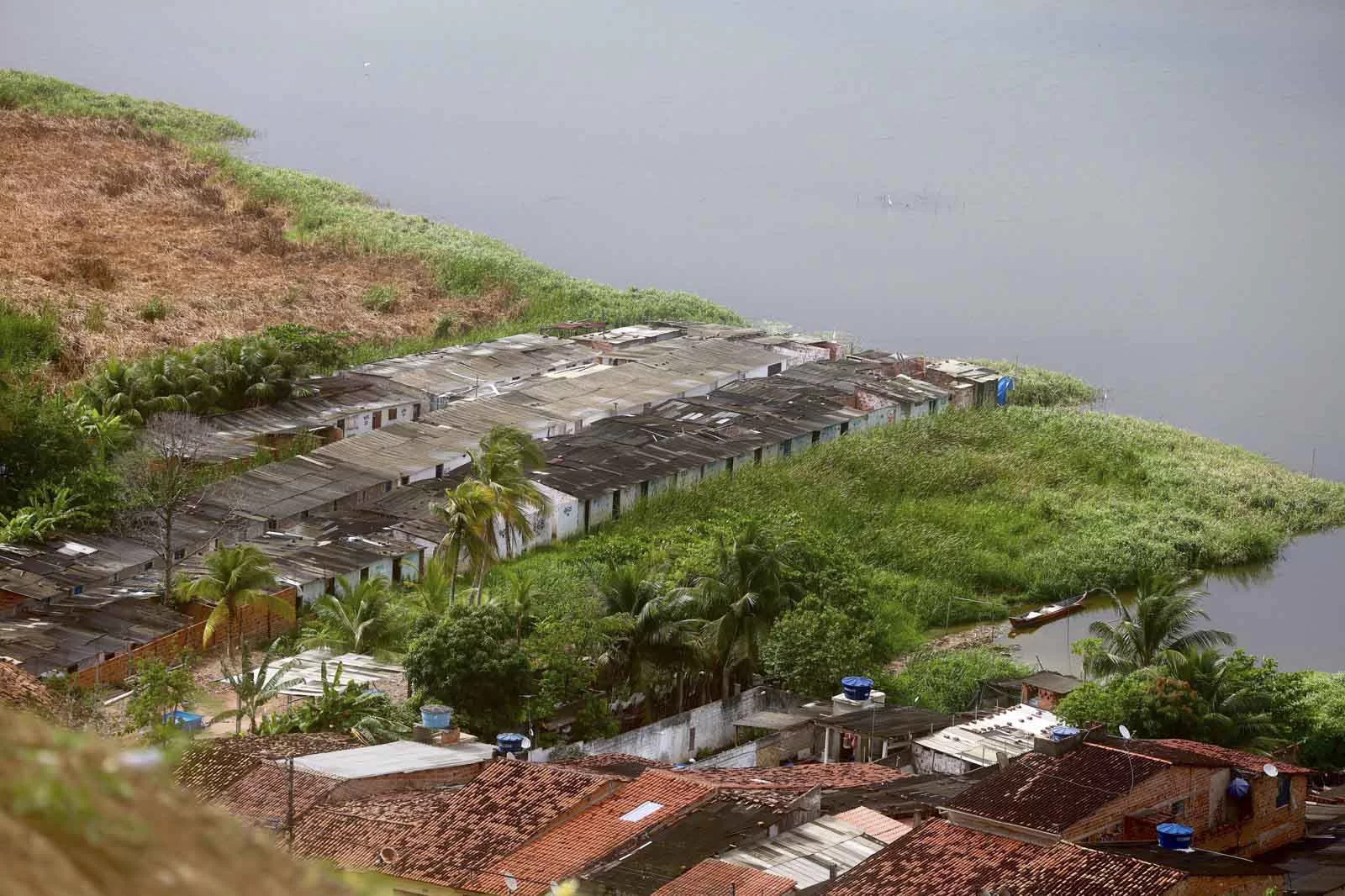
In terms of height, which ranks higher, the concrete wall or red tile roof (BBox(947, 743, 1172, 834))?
red tile roof (BBox(947, 743, 1172, 834))

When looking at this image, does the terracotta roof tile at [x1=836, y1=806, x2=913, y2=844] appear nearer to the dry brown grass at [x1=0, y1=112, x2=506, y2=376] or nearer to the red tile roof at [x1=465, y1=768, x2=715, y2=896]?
the red tile roof at [x1=465, y1=768, x2=715, y2=896]

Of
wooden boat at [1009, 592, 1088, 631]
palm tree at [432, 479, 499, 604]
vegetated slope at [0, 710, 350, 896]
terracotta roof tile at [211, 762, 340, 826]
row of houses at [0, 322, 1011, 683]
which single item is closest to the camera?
vegetated slope at [0, 710, 350, 896]

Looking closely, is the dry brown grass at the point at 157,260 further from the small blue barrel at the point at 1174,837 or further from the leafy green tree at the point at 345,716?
the small blue barrel at the point at 1174,837

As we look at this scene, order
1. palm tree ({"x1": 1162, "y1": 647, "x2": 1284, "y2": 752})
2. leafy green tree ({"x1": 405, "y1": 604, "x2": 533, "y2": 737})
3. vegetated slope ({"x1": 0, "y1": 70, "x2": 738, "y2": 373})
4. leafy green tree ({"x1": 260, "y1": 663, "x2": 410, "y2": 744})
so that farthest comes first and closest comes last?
1. vegetated slope ({"x1": 0, "y1": 70, "x2": 738, "y2": 373})
2. palm tree ({"x1": 1162, "y1": 647, "x2": 1284, "y2": 752})
3. leafy green tree ({"x1": 405, "y1": 604, "x2": 533, "y2": 737})
4. leafy green tree ({"x1": 260, "y1": 663, "x2": 410, "y2": 744})

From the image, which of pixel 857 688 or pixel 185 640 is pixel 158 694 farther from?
pixel 857 688

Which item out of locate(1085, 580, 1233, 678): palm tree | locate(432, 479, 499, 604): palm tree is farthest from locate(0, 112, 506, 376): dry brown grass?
locate(1085, 580, 1233, 678): palm tree

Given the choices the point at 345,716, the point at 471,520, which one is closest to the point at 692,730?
the point at 471,520
